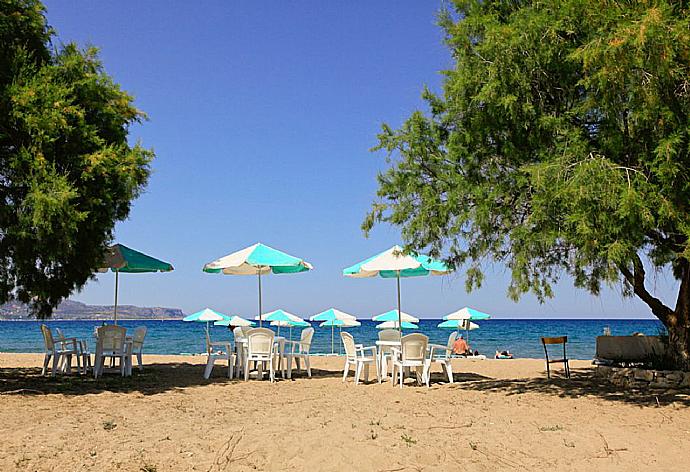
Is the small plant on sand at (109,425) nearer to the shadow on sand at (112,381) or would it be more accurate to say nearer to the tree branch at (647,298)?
the shadow on sand at (112,381)

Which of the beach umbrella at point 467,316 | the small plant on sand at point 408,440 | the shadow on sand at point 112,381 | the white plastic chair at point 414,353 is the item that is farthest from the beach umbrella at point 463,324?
the small plant on sand at point 408,440

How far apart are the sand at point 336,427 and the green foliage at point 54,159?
2139 mm

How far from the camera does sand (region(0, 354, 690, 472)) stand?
545 centimetres

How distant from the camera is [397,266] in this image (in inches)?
473

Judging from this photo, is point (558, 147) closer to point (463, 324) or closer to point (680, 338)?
point (680, 338)

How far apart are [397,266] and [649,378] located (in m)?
4.79

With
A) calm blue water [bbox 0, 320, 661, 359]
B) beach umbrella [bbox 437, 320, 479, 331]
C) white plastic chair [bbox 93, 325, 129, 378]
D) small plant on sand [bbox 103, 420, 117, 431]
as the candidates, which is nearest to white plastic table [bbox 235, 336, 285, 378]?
white plastic chair [bbox 93, 325, 129, 378]

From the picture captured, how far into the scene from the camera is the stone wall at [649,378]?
9.52 metres

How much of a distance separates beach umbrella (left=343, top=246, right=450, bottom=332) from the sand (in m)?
2.38

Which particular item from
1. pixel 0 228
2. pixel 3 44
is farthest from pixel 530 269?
pixel 3 44

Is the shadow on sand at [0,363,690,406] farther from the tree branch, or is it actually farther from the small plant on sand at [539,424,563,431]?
the small plant on sand at [539,424,563,431]

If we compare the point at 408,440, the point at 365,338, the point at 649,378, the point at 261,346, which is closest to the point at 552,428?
the point at 408,440

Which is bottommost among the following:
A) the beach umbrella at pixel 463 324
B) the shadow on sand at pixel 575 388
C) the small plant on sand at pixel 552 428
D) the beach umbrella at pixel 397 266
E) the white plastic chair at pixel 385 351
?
the small plant on sand at pixel 552 428

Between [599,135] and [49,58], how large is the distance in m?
8.92
